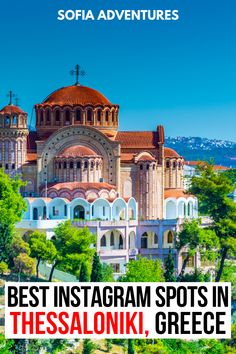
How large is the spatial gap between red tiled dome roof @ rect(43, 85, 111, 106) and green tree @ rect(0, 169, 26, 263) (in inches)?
424

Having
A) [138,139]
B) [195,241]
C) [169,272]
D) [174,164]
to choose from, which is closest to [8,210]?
[169,272]

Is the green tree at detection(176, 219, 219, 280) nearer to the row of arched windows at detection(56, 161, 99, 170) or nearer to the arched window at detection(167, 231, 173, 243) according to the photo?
the arched window at detection(167, 231, 173, 243)

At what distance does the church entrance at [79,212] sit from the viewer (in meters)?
75.6

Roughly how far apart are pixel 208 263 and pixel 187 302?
130ft

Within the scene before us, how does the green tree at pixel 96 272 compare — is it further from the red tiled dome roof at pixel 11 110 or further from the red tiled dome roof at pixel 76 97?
the red tiled dome roof at pixel 76 97

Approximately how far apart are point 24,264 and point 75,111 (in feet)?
57.5

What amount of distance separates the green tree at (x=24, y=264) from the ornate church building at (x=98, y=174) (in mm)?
7764

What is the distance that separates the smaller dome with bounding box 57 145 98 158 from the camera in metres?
77.1

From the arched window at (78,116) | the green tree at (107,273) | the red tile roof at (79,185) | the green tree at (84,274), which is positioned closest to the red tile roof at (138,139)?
the arched window at (78,116)

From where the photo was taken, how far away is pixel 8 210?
66.1 metres

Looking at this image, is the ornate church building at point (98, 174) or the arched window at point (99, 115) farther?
the arched window at point (99, 115)

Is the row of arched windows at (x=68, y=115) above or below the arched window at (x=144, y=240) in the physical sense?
above

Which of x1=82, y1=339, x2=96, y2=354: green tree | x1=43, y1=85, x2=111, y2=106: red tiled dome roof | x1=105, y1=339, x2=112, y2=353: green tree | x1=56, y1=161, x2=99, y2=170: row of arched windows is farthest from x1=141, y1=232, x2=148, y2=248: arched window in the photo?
x1=82, y1=339, x2=96, y2=354: green tree

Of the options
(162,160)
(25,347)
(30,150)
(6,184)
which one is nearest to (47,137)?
(30,150)
